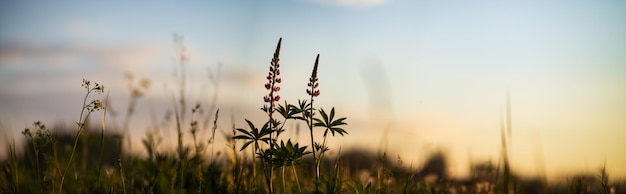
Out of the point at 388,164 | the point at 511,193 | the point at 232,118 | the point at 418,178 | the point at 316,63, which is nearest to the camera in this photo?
the point at 316,63

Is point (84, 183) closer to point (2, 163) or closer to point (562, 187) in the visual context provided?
point (2, 163)

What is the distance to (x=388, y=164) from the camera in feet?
16.5

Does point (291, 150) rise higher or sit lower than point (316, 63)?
lower

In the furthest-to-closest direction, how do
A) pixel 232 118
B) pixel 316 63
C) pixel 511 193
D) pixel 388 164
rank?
pixel 232 118
pixel 388 164
pixel 511 193
pixel 316 63

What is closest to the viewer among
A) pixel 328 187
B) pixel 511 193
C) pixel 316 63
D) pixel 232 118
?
pixel 316 63

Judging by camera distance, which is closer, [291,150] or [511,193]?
[291,150]

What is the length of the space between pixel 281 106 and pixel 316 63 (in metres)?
Answer: 0.35

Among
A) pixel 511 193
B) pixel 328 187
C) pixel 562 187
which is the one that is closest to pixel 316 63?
pixel 328 187

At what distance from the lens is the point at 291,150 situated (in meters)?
3.59

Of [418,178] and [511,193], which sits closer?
[511,193]

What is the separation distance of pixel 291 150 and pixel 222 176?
222cm

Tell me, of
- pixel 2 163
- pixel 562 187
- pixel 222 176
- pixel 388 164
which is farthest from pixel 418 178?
pixel 2 163

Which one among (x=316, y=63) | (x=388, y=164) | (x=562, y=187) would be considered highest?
(x=316, y=63)

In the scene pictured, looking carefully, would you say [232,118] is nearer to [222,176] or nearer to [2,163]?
[222,176]
